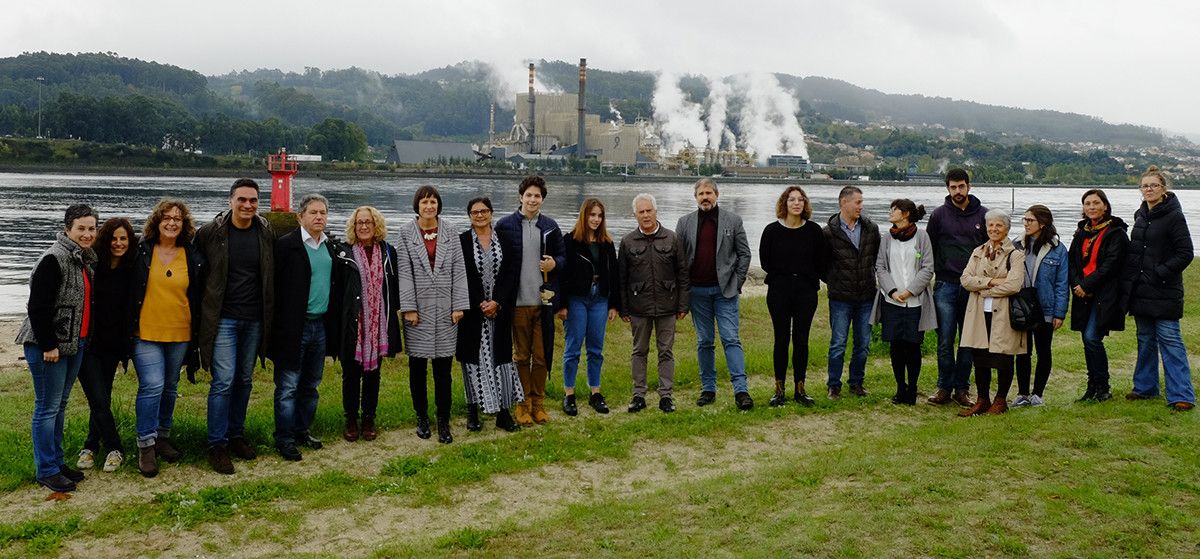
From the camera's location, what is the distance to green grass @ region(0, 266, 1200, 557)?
4695mm

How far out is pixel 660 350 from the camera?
313 inches

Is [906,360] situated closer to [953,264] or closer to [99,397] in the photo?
[953,264]

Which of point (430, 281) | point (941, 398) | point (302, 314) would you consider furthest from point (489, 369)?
point (941, 398)

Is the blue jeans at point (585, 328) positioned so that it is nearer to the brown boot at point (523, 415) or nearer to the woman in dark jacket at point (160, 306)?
the brown boot at point (523, 415)

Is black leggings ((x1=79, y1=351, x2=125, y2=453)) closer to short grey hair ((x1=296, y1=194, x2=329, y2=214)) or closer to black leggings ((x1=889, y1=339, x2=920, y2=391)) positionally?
short grey hair ((x1=296, y1=194, x2=329, y2=214))

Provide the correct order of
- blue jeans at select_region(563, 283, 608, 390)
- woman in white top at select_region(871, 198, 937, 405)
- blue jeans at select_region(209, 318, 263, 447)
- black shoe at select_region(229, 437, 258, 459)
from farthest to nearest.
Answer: woman in white top at select_region(871, 198, 937, 405), blue jeans at select_region(563, 283, 608, 390), black shoe at select_region(229, 437, 258, 459), blue jeans at select_region(209, 318, 263, 447)

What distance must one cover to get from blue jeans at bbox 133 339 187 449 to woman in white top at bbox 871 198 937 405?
5.49 metres

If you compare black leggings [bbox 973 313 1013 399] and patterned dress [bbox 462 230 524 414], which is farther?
black leggings [bbox 973 313 1013 399]

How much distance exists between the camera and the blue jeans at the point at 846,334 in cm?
815

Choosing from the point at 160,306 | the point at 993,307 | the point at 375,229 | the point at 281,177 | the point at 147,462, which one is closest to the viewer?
the point at 160,306

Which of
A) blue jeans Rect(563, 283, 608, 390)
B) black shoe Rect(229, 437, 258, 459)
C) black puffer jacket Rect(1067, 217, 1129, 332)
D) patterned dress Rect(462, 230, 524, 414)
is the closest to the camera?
black shoe Rect(229, 437, 258, 459)

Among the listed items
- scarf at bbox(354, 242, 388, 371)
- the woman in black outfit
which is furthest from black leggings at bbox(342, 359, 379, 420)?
the woman in black outfit

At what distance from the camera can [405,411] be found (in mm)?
7699

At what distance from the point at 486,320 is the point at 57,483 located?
2995 millimetres
